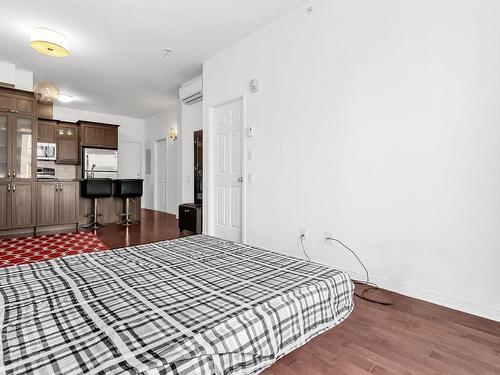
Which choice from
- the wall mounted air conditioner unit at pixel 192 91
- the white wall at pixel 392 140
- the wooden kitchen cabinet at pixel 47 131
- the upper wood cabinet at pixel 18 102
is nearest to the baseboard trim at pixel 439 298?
the white wall at pixel 392 140

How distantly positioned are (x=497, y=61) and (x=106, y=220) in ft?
22.0

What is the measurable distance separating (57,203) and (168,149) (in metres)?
3.17

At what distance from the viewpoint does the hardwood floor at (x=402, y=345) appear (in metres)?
1.41

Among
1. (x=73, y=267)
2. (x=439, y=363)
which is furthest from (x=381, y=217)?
(x=73, y=267)

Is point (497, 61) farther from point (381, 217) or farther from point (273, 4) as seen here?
point (273, 4)

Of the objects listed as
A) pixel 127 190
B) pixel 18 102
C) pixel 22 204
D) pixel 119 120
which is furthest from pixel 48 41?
pixel 119 120

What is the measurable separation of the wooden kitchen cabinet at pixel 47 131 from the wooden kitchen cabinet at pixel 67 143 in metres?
0.08

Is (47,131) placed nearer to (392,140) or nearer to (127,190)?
(127,190)

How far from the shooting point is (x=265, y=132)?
3.56m

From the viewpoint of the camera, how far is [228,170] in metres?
4.20

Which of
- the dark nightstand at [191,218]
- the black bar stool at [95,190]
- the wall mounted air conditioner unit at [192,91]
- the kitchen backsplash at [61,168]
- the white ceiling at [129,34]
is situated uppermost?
the white ceiling at [129,34]

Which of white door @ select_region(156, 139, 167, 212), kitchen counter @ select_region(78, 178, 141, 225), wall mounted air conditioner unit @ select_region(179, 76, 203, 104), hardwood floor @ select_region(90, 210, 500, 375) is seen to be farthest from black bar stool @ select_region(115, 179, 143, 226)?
hardwood floor @ select_region(90, 210, 500, 375)

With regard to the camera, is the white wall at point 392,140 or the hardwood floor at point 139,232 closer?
the white wall at point 392,140

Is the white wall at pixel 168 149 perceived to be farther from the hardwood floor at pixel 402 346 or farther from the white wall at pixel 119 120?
the hardwood floor at pixel 402 346
